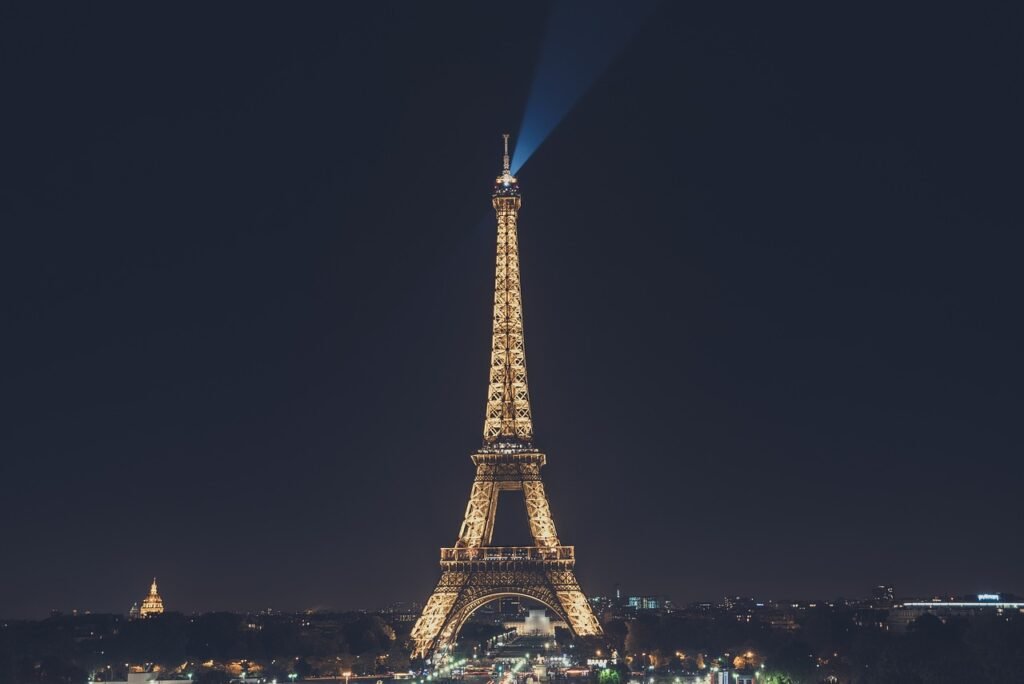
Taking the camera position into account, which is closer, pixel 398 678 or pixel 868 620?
pixel 398 678

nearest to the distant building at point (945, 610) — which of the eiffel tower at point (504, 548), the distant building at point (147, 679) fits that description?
the eiffel tower at point (504, 548)

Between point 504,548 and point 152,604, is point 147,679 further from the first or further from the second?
point 152,604

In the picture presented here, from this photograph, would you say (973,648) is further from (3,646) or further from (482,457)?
(3,646)

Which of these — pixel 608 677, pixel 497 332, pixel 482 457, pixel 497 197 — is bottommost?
pixel 608 677

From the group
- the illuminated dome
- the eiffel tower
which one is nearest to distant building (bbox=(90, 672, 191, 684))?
the eiffel tower

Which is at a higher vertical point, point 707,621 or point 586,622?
point 707,621

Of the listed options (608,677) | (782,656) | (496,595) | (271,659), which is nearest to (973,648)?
(782,656)

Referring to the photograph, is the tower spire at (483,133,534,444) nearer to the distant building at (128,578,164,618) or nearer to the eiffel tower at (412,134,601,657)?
the eiffel tower at (412,134,601,657)
